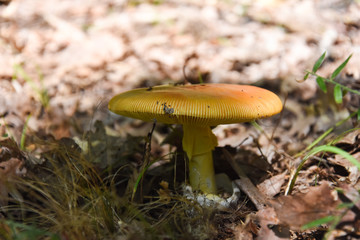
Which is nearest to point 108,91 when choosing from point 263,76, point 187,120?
point 263,76

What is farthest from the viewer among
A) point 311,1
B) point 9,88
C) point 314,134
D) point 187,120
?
point 311,1

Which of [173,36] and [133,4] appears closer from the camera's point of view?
[173,36]

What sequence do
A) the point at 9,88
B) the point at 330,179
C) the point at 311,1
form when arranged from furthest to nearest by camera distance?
the point at 311,1 → the point at 9,88 → the point at 330,179

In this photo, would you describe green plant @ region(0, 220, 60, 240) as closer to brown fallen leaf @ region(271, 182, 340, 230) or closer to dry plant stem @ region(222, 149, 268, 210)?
brown fallen leaf @ region(271, 182, 340, 230)

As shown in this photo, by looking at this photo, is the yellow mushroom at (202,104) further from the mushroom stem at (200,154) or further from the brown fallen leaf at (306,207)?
the brown fallen leaf at (306,207)

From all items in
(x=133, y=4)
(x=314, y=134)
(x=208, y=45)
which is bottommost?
(x=314, y=134)

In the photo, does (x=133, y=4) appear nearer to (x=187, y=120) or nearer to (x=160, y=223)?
(x=187, y=120)

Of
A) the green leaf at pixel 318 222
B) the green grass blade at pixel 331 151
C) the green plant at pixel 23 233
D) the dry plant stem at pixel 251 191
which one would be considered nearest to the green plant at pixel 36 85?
the green plant at pixel 23 233

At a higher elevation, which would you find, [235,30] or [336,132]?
[235,30]
